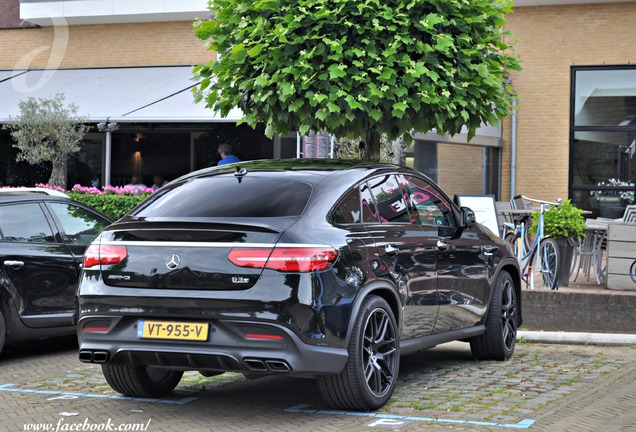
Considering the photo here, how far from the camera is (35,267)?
32.3 ft

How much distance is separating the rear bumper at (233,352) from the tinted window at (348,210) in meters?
0.93

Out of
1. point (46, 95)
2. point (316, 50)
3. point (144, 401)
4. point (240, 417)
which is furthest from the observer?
point (46, 95)

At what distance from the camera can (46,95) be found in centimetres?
2541

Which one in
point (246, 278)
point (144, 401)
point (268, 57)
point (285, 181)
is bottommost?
point (144, 401)

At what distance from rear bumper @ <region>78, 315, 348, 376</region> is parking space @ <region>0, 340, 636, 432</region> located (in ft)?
1.30

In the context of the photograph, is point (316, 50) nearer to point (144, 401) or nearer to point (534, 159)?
point (144, 401)

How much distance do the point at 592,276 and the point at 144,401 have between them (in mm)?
9099

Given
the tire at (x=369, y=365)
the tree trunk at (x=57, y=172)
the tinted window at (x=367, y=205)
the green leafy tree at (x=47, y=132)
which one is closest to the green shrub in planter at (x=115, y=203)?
the green leafy tree at (x=47, y=132)

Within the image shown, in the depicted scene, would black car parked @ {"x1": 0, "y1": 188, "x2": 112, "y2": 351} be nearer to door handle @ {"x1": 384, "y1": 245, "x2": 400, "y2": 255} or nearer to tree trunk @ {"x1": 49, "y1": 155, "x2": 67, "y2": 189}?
door handle @ {"x1": 384, "y1": 245, "x2": 400, "y2": 255}

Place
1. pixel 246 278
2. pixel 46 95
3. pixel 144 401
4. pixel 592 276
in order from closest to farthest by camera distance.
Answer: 1. pixel 246 278
2. pixel 144 401
3. pixel 592 276
4. pixel 46 95

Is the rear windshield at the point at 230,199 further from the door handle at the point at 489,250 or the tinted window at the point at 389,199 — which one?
the door handle at the point at 489,250

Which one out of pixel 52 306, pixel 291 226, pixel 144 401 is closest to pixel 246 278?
pixel 291 226

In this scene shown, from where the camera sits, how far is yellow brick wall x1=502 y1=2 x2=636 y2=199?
933 inches

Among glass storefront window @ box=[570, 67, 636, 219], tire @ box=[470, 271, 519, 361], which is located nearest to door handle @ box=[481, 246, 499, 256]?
tire @ box=[470, 271, 519, 361]
